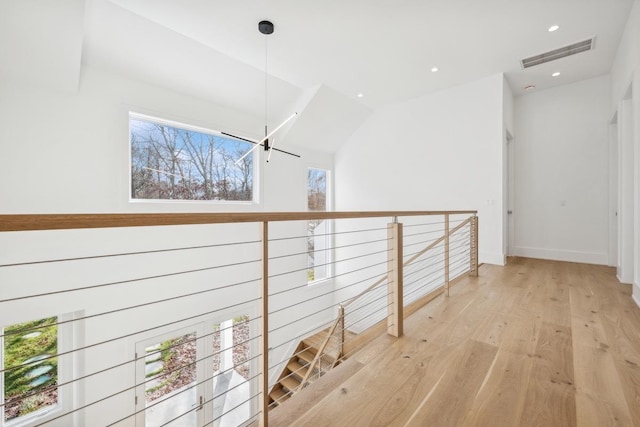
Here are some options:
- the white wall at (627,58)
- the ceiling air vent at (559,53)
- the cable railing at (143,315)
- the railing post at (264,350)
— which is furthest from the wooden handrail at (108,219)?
the ceiling air vent at (559,53)

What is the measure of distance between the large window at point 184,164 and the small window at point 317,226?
5.21ft

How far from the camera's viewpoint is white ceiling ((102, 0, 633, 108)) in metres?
2.89

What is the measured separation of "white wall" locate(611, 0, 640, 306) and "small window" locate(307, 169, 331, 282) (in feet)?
14.6

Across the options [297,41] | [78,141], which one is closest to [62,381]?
[78,141]

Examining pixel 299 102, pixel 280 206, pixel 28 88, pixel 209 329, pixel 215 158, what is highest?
pixel 299 102

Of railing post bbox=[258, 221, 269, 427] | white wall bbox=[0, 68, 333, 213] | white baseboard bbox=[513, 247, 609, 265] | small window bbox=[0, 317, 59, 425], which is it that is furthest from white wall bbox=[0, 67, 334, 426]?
white baseboard bbox=[513, 247, 609, 265]

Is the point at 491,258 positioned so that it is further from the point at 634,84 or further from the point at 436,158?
the point at 634,84

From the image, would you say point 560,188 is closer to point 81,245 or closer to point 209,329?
point 209,329

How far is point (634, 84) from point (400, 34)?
237 cm

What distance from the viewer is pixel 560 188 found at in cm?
470

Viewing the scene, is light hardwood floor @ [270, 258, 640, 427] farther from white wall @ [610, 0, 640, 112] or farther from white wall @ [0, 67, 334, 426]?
white wall @ [610, 0, 640, 112]

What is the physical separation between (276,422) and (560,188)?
5.57 meters

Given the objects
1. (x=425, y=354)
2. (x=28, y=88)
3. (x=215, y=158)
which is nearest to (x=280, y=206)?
(x=215, y=158)

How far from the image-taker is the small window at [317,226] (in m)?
6.22
